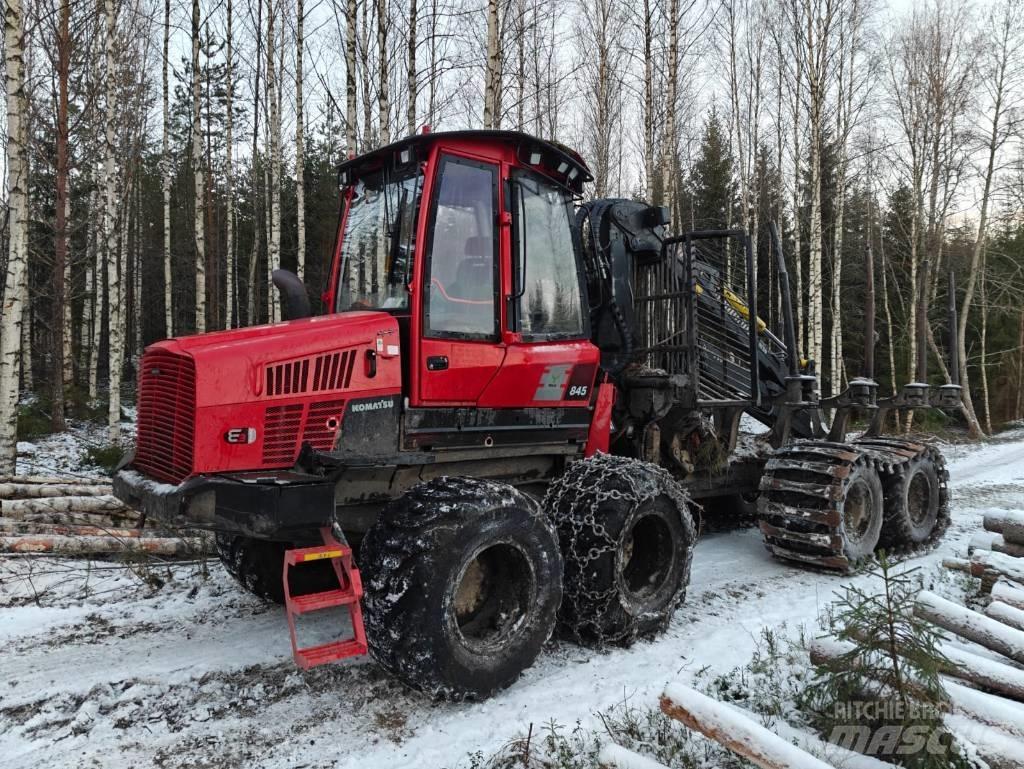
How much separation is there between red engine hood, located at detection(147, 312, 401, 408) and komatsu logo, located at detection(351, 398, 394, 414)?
0.09m

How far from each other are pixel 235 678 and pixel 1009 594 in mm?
4563

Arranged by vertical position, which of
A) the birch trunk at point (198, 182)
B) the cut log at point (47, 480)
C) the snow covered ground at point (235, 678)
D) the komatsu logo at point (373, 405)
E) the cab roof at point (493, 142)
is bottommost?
the snow covered ground at point (235, 678)

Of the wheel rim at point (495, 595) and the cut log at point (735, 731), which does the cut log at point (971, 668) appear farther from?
the wheel rim at point (495, 595)

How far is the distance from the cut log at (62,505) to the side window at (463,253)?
449 centimetres

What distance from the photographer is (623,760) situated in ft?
8.87

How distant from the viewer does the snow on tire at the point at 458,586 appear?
11.3 ft

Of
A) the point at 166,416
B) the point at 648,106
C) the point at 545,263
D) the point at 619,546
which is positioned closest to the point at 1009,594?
the point at 619,546

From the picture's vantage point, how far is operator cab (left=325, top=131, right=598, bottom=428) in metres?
4.07

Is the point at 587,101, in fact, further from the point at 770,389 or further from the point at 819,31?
the point at 770,389

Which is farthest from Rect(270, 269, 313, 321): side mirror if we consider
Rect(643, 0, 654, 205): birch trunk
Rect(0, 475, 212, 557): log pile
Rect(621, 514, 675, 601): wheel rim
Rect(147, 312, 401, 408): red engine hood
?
Rect(643, 0, 654, 205): birch trunk

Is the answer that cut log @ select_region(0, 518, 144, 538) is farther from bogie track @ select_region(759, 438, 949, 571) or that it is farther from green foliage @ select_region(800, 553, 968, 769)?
bogie track @ select_region(759, 438, 949, 571)

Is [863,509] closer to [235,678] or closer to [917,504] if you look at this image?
[917,504]

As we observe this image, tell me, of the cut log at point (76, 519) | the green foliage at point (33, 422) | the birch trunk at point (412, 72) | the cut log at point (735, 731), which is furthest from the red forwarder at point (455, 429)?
the green foliage at point (33, 422)

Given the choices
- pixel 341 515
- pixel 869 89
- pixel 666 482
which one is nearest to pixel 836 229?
pixel 869 89
